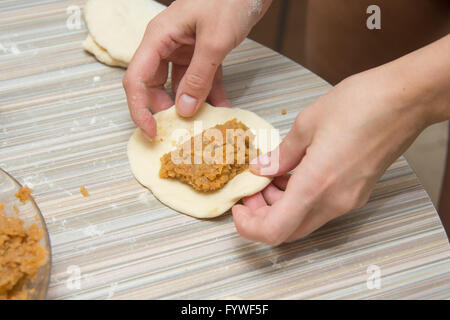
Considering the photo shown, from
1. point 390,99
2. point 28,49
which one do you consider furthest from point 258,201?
point 28,49

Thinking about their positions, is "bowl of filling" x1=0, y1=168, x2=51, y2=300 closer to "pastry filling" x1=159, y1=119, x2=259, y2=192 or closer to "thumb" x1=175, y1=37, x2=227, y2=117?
"pastry filling" x1=159, y1=119, x2=259, y2=192

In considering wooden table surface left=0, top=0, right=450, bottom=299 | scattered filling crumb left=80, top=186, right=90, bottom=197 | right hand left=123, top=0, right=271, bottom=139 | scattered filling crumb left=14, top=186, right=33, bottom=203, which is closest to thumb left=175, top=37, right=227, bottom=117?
right hand left=123, top=0, right=271, bottom=139

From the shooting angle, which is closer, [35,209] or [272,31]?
[35,209]

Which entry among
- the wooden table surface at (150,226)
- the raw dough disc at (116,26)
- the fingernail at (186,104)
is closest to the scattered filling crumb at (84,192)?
the wooden table surface at (150,226)

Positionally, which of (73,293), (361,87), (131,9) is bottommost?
(73,293)

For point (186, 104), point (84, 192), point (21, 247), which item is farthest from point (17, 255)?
point (186, 104)

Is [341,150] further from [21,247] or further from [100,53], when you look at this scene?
[100,53]

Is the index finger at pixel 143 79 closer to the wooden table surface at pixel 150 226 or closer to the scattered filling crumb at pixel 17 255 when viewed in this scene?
the wooden table surface at pixel 150 226
